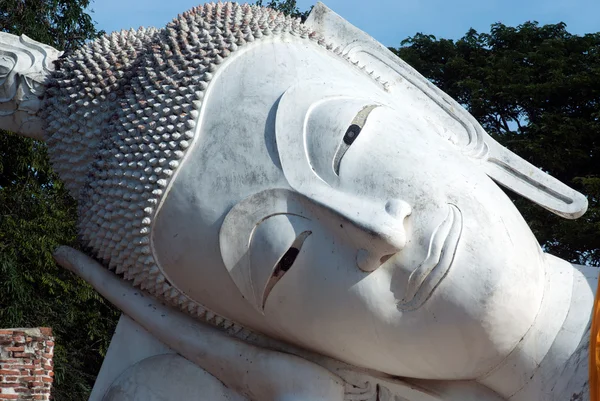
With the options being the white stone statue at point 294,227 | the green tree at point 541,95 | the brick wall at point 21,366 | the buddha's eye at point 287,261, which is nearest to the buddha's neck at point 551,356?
the white stone statue at point 294,227

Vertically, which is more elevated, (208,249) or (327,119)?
(327,119)

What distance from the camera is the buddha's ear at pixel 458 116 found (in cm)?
447

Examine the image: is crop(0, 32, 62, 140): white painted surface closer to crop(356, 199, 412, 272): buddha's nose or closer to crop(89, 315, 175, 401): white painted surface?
crop(89, 315, 175, 401): white painted surface

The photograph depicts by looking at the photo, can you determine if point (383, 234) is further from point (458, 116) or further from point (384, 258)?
point (458, 116)

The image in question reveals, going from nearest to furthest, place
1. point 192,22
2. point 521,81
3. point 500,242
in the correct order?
point 500,242, point 192,22, point 521,81

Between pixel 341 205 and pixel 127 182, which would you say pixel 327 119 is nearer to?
pixel 341 205

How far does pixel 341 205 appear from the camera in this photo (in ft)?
13.0

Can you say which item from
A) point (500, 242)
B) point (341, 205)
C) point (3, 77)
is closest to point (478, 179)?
point (500, 242)

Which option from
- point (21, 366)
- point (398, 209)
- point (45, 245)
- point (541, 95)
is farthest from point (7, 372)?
point (541, 95)

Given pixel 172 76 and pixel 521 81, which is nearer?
pixel 172 76

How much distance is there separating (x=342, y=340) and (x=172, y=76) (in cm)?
139

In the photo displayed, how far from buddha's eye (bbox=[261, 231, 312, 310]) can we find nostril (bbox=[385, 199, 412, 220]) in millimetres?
341

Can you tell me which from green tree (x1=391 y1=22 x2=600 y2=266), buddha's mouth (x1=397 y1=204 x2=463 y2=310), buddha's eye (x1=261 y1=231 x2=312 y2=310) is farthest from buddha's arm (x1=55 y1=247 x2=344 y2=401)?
green tree (x1=391 y1=22 x2=600 y2=266)

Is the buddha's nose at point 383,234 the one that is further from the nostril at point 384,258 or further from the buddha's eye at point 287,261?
the buddha's eye at point 287,261
